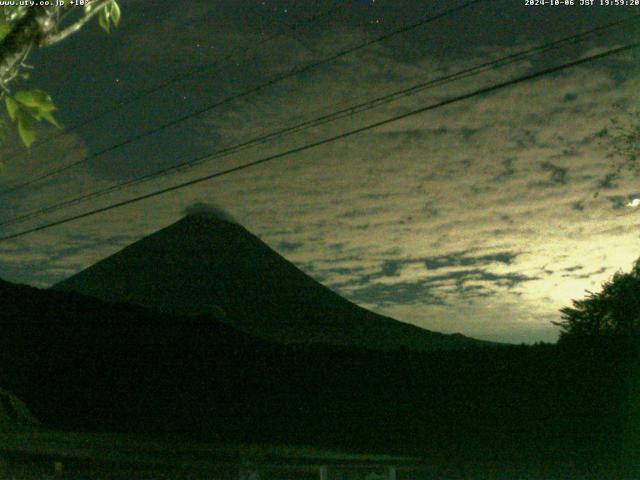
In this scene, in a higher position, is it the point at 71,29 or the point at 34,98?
the point at 71,29

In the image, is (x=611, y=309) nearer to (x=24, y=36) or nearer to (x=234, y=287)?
(x=24, y=36)

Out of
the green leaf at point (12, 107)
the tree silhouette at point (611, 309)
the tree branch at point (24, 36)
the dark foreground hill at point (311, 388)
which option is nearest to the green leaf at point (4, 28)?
the tree branch at point (24, 36)

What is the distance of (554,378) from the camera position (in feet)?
53.6

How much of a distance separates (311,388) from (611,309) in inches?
490

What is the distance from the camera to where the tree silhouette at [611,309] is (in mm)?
24766

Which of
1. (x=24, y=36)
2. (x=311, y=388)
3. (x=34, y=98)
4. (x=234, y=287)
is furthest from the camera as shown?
(x=234, y=287)

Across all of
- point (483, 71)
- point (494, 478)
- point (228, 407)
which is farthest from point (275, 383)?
point (483, 71)

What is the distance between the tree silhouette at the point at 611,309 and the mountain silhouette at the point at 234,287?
73.7 meters

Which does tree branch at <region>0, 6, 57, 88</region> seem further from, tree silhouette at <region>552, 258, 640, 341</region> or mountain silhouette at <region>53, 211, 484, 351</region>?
mountain silhouette at <region>53, 211, 484, 351</region>

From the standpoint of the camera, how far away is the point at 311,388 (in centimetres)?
1995

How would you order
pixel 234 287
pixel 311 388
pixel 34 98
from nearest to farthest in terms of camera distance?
pixel 34 98 < pixel 311 388 < pixel 234 287

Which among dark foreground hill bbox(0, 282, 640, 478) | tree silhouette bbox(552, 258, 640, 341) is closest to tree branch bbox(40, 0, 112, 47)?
dark foreground hill bbox(0, 282, 640, 478)

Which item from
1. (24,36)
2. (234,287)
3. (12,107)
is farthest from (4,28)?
(234,287)

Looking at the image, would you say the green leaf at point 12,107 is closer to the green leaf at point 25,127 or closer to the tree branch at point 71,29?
the green leaf at point 25,127
